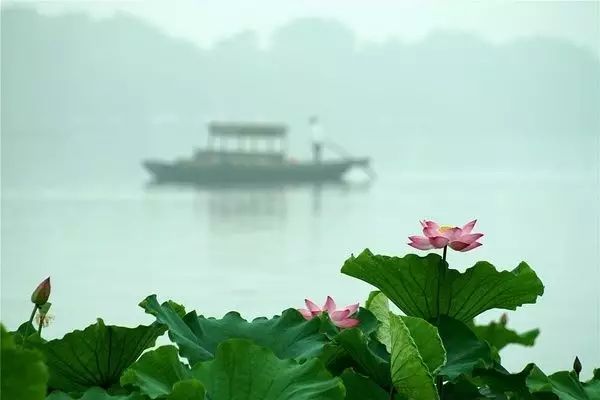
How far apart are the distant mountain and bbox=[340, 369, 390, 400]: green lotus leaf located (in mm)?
16986

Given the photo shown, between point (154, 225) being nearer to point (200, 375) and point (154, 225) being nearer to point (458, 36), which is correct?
point (458, 36)

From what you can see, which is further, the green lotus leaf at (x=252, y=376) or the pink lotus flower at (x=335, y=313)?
the pink lotus flower at (x=335, y=313)

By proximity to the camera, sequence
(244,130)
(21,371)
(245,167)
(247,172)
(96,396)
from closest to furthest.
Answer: (21,371) → (96,396) → (244,130) → (245,167) → (247,172)

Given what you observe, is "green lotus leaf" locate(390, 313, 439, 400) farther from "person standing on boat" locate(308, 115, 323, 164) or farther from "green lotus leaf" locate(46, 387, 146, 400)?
"person standing on boat" locate(308, 115, 323, 164)

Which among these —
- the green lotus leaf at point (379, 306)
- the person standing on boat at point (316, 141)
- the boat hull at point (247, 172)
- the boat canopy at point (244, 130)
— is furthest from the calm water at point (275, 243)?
the green lotus leaf at point (379, 306)

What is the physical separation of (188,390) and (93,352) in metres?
0.13

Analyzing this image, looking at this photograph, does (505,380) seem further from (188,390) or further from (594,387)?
(188,390)

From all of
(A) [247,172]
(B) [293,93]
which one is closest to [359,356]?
(A) [247,172]

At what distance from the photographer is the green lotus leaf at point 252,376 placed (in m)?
0.45

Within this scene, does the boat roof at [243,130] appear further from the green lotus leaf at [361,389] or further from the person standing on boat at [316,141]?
the green lotus leaf at [361,389]

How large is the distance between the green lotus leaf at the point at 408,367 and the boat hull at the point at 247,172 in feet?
38.9

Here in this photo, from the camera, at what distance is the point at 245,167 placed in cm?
1310

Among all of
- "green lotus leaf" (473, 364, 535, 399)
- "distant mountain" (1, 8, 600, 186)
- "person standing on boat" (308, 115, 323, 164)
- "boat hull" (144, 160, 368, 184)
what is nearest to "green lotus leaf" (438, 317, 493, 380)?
"green lotus leaf" (473, 364, 535, 399)

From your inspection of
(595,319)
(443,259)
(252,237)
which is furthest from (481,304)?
(252,237)
